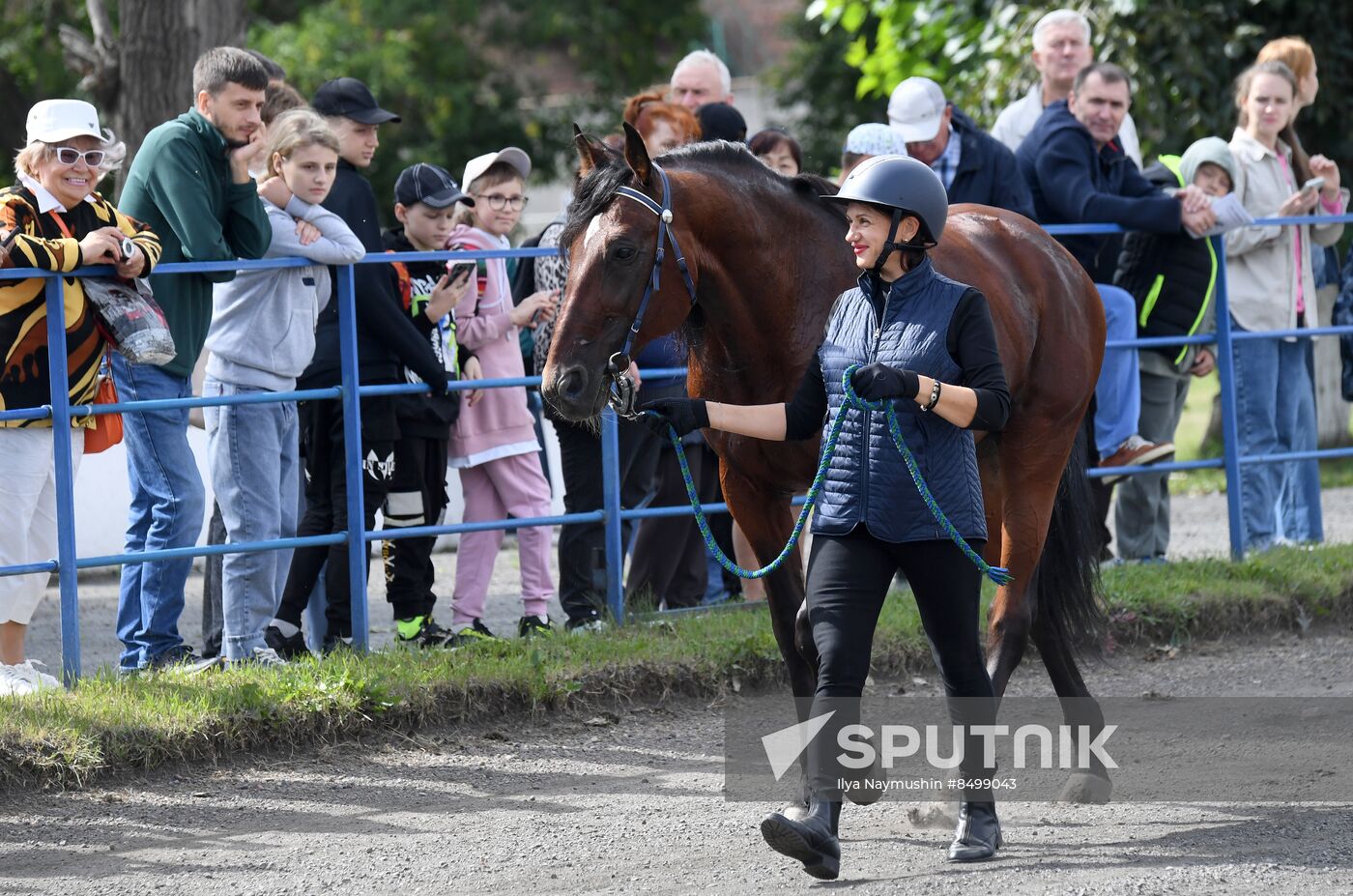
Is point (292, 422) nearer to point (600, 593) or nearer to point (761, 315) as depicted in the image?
point (600, 593)

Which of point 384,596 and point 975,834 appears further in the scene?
point 384,596

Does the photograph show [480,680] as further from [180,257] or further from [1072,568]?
[1072,568]

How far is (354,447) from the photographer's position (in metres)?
6.65

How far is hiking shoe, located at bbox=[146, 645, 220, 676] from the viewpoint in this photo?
245 inches

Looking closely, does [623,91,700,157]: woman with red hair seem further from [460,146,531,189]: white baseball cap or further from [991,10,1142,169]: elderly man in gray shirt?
[991,10,1142,169]: elderly man in gray shirt

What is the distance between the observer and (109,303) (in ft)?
19.3

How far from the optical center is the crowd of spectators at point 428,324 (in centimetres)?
614

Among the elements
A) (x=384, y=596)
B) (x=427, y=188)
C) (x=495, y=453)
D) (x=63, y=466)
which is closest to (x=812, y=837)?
(x=63, y=466)

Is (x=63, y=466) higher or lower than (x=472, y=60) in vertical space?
lower

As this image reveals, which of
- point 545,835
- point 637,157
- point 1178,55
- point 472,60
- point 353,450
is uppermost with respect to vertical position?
point 472,60

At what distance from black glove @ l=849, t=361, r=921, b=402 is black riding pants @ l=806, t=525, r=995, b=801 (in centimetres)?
42

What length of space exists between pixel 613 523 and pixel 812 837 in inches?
128

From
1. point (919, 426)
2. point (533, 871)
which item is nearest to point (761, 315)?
point (919, 426)

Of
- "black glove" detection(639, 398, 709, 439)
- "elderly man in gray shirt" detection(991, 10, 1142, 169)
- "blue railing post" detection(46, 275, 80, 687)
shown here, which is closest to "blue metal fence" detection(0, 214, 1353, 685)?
"blue railing post" detection(46, 275, 80, 687)
